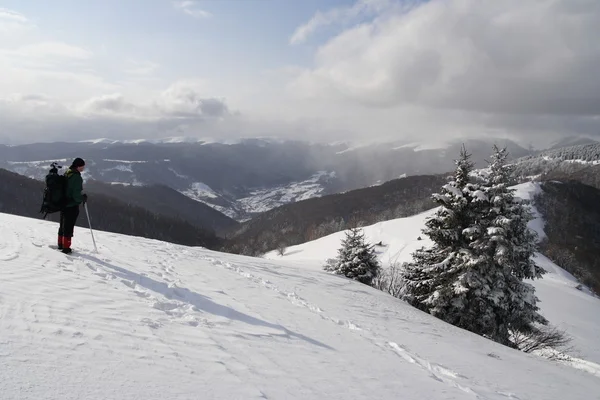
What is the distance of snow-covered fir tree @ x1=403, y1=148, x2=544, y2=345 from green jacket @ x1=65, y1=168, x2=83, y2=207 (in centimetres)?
1757

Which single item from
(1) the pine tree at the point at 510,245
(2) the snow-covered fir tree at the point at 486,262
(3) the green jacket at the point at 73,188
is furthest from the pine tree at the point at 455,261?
(3) the green jacket at the point at 73,188

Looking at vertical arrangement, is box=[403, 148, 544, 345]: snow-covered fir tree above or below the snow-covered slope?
above

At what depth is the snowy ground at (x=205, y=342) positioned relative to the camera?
434cm

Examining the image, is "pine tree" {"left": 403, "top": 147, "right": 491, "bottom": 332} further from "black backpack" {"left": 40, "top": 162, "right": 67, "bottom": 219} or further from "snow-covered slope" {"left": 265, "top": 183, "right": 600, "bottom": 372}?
"black backpack" {"left": 40, "top": 162, "right": 67, "bottom": 219}

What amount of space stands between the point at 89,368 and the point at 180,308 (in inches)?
127

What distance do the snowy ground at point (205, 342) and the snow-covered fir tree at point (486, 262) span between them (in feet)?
26.3

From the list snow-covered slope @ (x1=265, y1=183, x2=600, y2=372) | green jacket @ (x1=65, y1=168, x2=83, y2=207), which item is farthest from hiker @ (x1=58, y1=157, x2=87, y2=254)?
snow-covered slope @ (x1=265, y1=183, x2=600, y2=372)

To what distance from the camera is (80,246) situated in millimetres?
11727

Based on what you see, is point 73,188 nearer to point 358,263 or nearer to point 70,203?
point 70,203

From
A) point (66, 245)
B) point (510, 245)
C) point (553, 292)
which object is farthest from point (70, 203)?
point (553, 292)

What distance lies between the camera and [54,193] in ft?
32.5

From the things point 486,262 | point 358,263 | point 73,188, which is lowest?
point 358,263

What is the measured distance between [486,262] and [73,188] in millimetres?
18847

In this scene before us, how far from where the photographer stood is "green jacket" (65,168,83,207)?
10.0m
